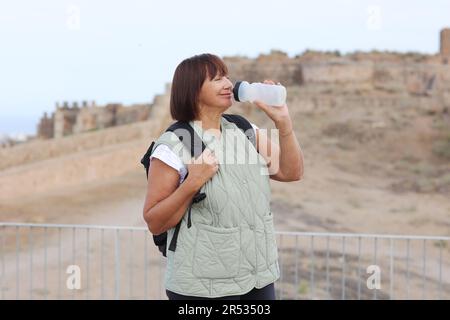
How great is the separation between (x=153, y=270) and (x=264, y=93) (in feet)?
24.6

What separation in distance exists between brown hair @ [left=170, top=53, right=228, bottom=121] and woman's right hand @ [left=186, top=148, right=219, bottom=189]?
0.74ft

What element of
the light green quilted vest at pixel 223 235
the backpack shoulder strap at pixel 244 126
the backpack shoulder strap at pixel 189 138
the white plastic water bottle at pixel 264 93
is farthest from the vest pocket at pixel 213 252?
the white plastic water bottle at pixel 264 93

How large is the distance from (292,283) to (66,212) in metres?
7.14

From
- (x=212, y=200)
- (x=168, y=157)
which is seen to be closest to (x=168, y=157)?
(x=168, y=157)

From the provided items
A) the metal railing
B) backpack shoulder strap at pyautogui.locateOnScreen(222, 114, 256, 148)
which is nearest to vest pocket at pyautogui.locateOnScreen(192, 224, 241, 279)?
backpack shoulder strap at pyautogui.locateOnScreen(222, 114, 256, 148)

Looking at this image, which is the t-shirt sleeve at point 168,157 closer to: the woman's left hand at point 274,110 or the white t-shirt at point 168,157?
the white t-shirt at point 168,157

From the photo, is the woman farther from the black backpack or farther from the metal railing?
the metal railing

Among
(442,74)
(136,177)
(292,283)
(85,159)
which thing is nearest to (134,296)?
(292,283)

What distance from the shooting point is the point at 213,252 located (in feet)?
7.14

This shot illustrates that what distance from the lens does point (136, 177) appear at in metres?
19.3

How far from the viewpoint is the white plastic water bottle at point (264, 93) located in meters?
2.21

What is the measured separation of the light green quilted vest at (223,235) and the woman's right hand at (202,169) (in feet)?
0.19

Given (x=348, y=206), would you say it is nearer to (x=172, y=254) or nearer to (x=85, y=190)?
(x=85, y=190)

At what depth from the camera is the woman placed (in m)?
2.17
